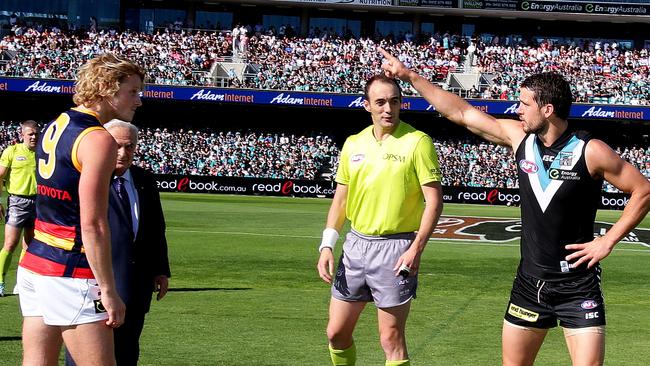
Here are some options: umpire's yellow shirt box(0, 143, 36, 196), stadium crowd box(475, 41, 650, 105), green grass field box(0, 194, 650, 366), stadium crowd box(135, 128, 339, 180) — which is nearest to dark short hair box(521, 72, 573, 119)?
green grass field box(0, 194, 650, 366)

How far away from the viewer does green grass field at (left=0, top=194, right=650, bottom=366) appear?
362 inches

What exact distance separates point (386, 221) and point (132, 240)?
187 cm

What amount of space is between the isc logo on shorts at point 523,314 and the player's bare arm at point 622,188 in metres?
0.43

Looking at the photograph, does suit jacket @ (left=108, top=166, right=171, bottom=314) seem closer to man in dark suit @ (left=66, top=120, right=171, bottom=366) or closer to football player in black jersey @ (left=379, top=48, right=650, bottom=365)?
man in dark suit @ (left=66, top=120, right=171, bottom=366)

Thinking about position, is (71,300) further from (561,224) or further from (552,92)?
(552,92)

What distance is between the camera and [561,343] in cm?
1020

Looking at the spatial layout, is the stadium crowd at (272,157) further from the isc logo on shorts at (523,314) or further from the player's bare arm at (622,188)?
the player's bare arm at (622,188)

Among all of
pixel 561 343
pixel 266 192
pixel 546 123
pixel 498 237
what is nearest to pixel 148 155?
pixel 266 192

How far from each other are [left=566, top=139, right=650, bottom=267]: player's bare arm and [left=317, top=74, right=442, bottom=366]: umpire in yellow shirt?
50.2 inches

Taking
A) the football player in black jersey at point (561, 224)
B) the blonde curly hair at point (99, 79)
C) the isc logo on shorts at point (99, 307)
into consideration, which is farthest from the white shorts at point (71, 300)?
the football player in black jersey at point (561, 224)

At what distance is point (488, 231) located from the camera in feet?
82.1

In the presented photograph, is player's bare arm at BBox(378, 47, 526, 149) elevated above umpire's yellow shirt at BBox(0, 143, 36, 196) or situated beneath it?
elevated above

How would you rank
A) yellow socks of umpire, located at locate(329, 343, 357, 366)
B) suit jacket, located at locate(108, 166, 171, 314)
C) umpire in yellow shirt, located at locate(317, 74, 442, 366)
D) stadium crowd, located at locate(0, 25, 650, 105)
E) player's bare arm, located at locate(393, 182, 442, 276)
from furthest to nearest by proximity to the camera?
stadium crowd, located at locate(0, 25, 650, 105) < yellow socks of umpire, located at locate(329, 343, 357, 366) < umpire in yellow shirt, located at locate(317, 74, 442, 366) < player's bare arm, located at locate(393, 182, 442, 276) < suit jacket, located at locate(108, 166, 171, 314)

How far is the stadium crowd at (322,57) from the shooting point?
163 ft
